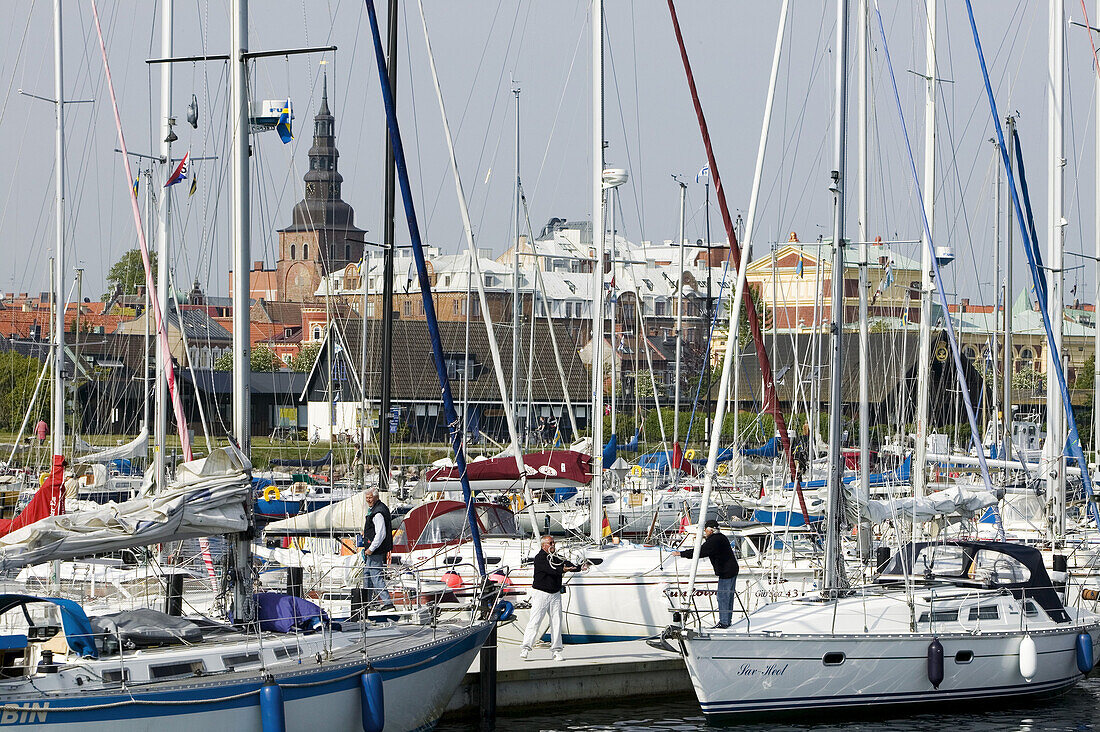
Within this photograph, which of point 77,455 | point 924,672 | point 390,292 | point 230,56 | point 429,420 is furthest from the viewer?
point 429,420

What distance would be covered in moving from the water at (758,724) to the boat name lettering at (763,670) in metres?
0.69

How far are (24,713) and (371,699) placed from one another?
3.26 metres

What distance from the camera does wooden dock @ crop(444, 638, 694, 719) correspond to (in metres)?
16.3

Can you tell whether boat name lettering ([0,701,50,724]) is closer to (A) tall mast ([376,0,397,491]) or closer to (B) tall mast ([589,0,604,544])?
(A) tall mast ([376,0,397,491])

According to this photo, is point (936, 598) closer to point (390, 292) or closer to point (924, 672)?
point (924, 672)

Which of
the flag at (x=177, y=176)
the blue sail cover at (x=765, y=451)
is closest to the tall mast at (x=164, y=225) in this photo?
the flag at (x=177, y=176)

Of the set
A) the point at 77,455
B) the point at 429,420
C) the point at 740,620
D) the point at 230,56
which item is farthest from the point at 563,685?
the point at 429,420

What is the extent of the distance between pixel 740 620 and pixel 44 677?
787 centimetres

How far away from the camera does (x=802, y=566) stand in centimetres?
2045

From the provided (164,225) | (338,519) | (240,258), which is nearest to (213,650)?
(240,258)

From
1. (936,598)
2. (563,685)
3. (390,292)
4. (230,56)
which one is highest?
(230,56)

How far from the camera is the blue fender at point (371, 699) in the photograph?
13273 mm

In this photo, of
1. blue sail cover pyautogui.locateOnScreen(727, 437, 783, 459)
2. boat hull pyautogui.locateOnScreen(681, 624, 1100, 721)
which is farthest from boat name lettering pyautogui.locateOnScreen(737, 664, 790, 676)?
blue sail cover pyautogui.locateOnScreen(727, 437, 783, 459)

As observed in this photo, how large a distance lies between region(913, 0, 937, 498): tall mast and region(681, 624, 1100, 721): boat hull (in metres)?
5.69
